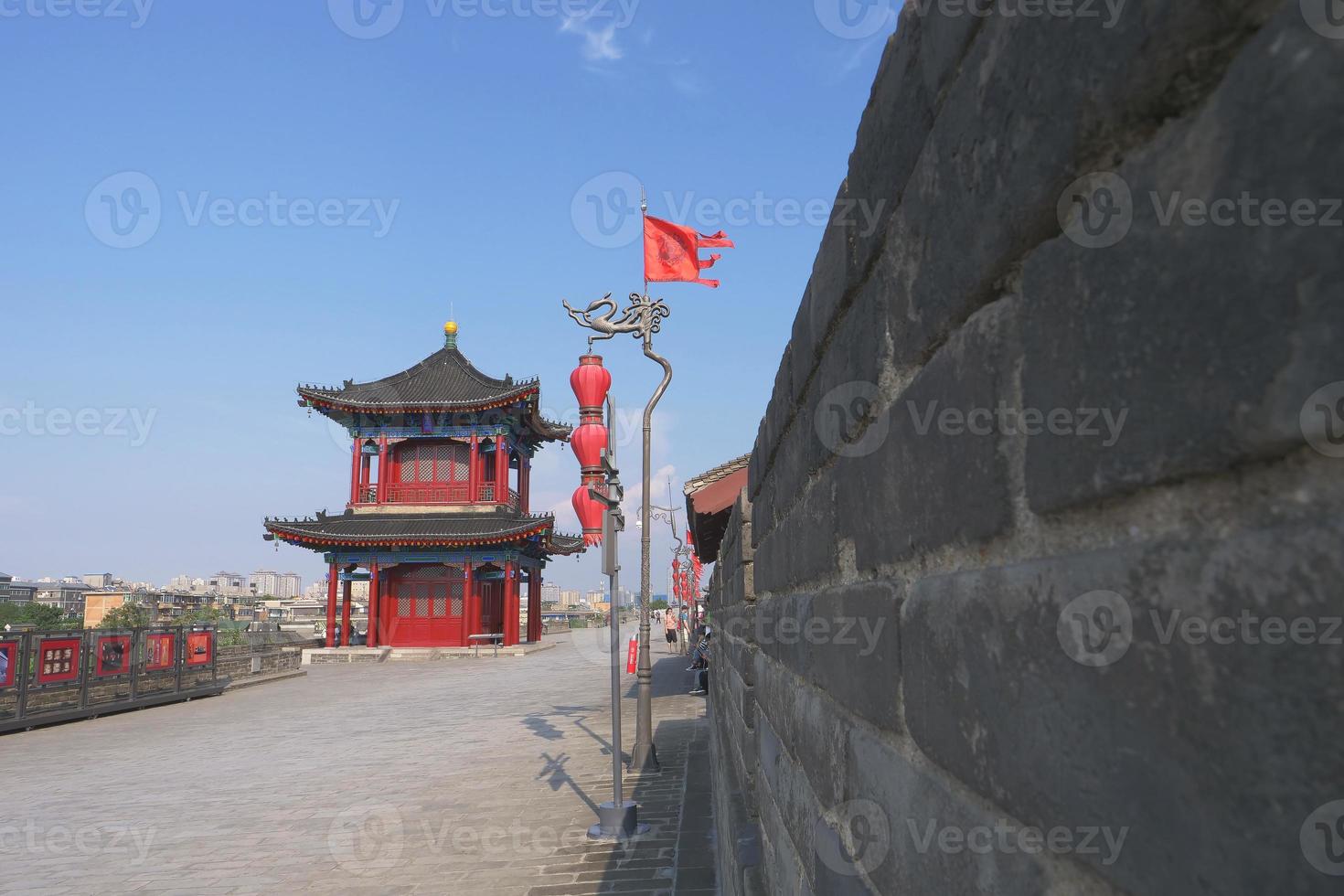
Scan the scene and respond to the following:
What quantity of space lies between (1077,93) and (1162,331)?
22 centimetres

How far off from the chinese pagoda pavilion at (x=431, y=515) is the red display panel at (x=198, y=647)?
11.8 meters

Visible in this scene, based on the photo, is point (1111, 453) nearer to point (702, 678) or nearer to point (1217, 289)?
point (1217, 289)

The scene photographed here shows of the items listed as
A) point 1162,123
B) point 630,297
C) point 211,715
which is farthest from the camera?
point 211,715

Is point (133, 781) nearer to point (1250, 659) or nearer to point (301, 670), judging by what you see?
point (1250, 659)

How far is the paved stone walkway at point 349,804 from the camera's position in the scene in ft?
20.0

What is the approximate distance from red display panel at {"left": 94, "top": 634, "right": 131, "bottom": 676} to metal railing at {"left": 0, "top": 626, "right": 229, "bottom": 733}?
0.02 m

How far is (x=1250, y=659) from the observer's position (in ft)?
1.58

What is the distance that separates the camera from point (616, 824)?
6918mm

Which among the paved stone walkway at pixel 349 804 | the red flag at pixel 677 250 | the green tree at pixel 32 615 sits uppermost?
the red flag at pixel 677 250

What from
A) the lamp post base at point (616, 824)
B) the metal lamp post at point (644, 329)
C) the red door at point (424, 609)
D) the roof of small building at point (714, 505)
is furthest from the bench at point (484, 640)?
the lamp post base at point (616, 824)

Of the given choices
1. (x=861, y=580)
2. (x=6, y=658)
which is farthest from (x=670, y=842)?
(x=6, y=658)

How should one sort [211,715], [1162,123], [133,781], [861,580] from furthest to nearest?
[211,715] → [133,781] → [861,580] → [1162,123]

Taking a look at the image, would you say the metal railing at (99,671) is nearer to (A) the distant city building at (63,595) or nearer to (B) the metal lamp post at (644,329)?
(B) the metal lamp post at (644,329)

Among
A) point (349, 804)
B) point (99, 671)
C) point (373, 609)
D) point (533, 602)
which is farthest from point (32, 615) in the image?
point (349, 804)
